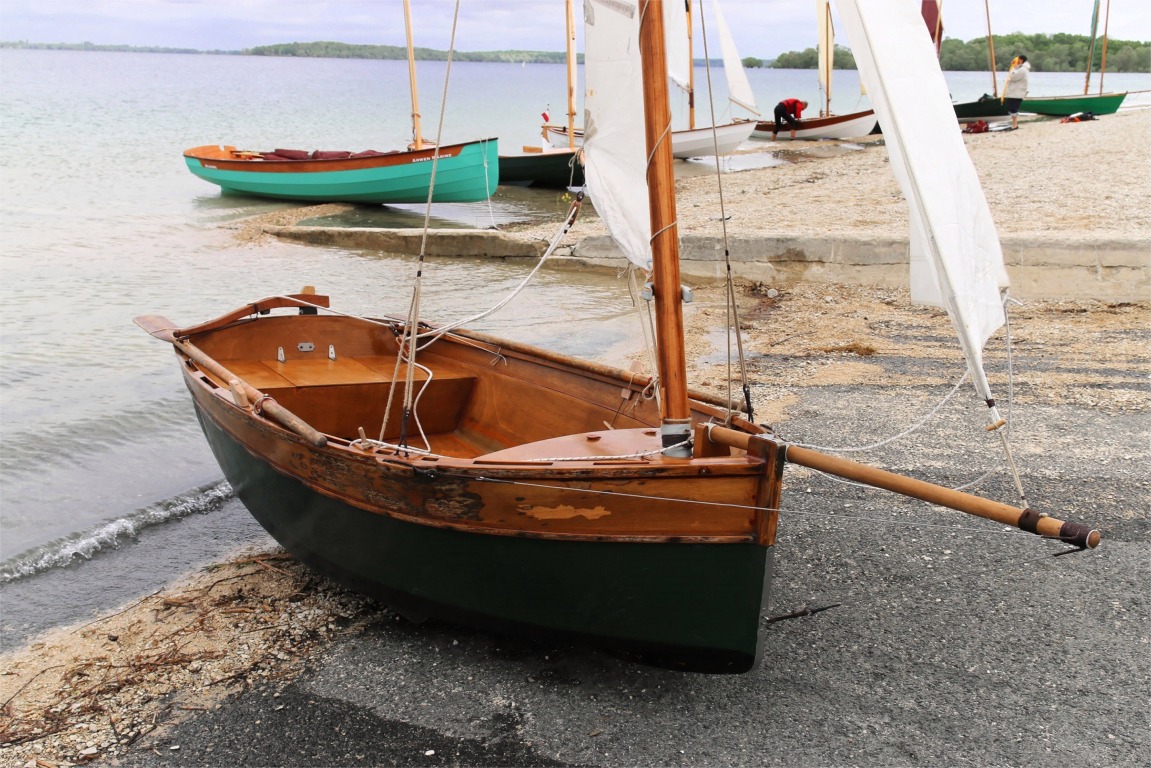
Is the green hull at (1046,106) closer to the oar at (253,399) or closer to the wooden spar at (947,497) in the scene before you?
the oar at (253,399)

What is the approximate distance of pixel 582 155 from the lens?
5137mm

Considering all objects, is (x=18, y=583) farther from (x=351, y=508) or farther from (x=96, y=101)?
(x=96, y=101)

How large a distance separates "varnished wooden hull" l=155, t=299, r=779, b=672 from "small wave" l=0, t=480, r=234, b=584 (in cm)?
175

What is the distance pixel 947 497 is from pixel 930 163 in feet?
3.93

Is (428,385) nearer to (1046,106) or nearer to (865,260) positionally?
(865,260)

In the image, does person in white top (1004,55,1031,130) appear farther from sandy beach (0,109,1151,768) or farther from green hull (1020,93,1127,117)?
sandy beach (0,109,1151,768)

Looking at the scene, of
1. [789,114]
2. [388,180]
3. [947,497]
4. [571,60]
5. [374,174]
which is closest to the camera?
[947,497]

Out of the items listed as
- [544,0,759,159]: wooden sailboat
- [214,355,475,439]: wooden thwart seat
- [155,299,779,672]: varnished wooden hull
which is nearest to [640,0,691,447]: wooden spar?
[155,299,779,672]: varnished wooden hull

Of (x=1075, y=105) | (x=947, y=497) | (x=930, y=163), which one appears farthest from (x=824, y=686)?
(x=1075, y=105)

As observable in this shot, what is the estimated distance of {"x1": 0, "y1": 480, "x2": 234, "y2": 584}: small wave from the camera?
20.4 ft

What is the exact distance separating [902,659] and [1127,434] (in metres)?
3.58

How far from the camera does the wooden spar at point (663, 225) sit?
4016mm

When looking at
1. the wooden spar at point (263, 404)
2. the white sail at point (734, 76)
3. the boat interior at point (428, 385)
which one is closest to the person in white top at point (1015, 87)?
the white sail at point (734, 76)

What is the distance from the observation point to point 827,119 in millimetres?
33688
